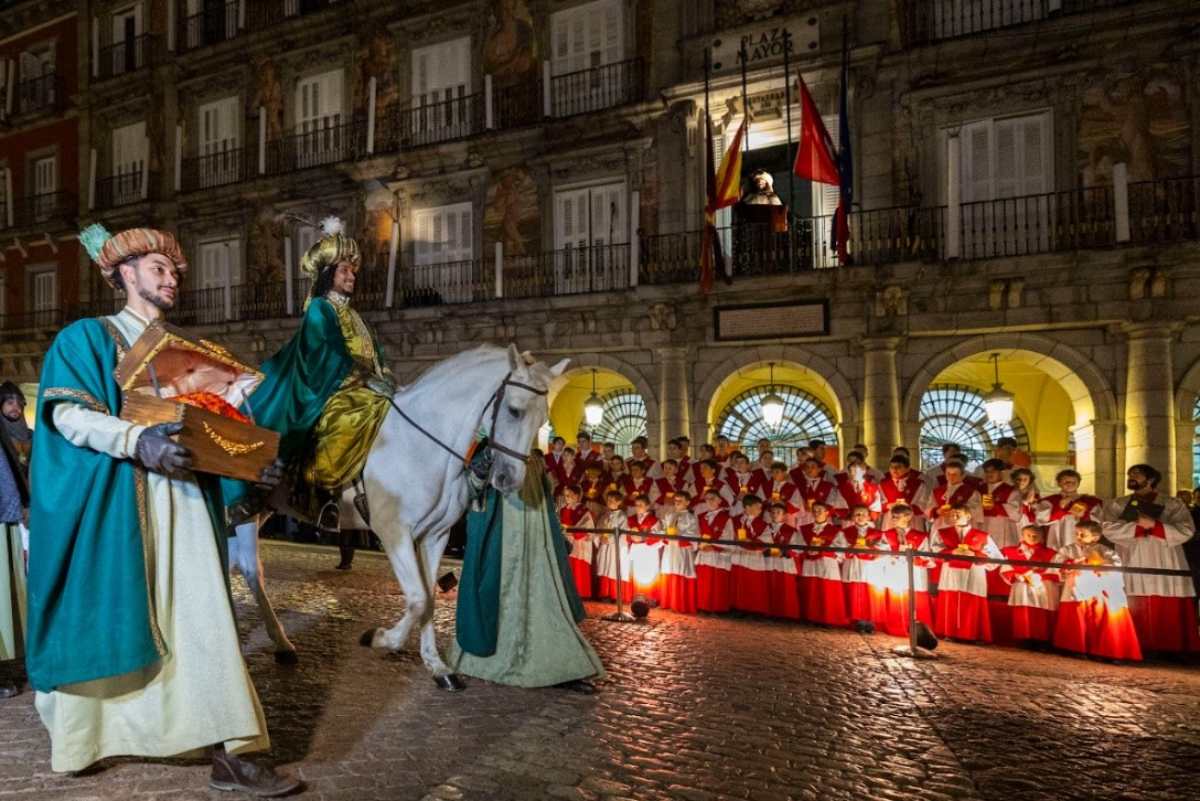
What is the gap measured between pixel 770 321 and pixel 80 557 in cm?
1280

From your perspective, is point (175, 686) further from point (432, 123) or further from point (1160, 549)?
point (432, 123)

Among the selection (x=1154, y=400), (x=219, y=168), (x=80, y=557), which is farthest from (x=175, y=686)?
(x=219, y=168)

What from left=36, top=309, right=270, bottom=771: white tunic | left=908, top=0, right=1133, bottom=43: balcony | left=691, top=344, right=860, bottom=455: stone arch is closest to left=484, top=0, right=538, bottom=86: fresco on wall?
left=908, top=0, right=1133, bottom=43: balcony

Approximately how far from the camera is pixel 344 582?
9688 millimetres

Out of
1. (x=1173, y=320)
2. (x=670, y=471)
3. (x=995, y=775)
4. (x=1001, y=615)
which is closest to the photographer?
(x=995, y=775)

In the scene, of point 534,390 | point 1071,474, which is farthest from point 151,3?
point 1071,474

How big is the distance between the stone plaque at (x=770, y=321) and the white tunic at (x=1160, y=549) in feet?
23.7

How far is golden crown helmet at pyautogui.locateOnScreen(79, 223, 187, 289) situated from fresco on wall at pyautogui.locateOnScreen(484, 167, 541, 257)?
14.3m

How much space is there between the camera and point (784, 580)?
27.6 ft

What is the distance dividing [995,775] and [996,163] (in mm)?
12500

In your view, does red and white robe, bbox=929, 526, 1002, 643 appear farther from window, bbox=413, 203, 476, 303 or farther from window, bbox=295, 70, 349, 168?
window, bbox=295, 70, 349, 168

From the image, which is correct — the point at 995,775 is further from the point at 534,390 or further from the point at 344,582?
the point at 344,582

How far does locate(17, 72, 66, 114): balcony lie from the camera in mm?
23766

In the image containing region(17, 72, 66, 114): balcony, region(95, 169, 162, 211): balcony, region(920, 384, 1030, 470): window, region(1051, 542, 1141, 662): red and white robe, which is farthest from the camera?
region(17, 72, 66, 114): balcony
